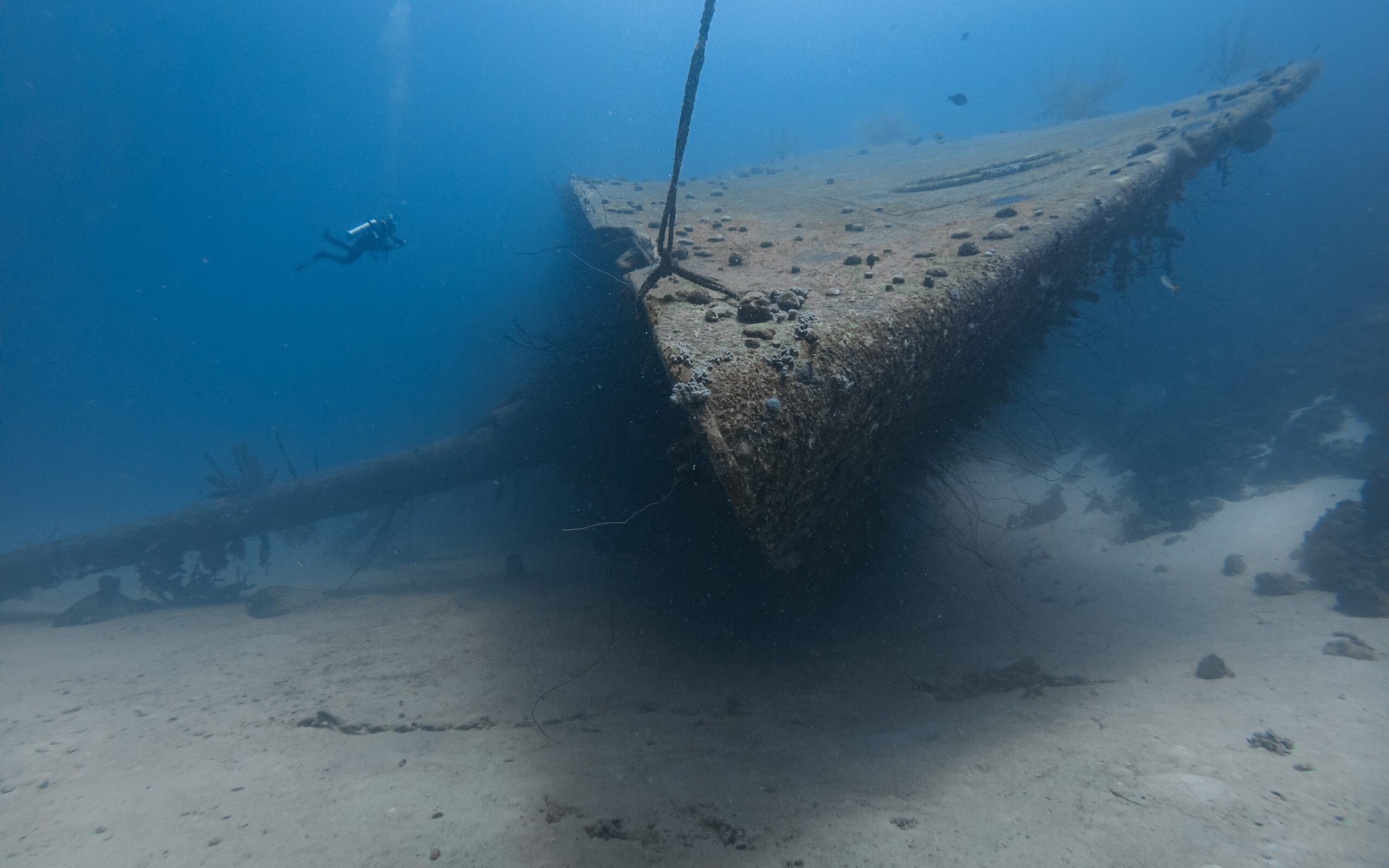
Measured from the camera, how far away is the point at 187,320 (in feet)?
216

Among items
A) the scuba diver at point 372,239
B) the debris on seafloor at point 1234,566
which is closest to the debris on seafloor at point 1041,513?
the debris on seafloor at point 1234,566

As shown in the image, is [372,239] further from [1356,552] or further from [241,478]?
[1356,552]

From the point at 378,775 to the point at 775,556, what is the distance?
2.80m

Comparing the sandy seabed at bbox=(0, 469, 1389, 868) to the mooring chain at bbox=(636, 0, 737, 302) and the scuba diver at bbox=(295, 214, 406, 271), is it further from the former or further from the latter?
the scuba diver at bbox=(295, 214, 406, 271)

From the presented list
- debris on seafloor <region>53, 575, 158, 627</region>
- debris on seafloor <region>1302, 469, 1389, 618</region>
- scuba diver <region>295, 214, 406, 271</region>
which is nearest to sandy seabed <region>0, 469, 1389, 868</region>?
debris on seafloor <region>1302, 469, 1389, 618</region>

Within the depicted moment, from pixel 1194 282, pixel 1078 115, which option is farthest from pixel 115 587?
pixel 1078 115

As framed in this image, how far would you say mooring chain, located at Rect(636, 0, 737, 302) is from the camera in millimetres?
3299

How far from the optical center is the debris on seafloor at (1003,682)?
3746 millimetres

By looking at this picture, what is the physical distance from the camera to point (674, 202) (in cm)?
371

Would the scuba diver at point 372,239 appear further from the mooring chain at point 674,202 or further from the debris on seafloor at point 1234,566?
the debris on seafloor at point 1234,566

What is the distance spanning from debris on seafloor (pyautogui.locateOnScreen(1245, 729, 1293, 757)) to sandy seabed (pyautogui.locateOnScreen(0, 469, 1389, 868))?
0.19 feet

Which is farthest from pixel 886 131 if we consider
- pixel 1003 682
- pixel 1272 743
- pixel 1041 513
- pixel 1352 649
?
pixel 1272 743

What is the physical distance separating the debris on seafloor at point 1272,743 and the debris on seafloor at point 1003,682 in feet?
2.74

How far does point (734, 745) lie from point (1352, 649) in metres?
5.75
